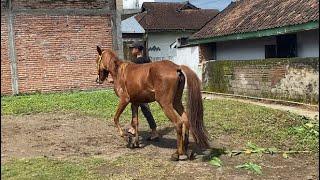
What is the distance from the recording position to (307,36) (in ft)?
47.1

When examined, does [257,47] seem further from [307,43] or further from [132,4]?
[132,4]

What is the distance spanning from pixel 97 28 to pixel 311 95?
349 inches

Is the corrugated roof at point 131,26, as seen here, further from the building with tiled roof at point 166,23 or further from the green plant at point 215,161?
the green plant at point 215,161

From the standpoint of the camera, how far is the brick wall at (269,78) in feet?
39.5

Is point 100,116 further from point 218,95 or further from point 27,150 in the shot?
point 218,95

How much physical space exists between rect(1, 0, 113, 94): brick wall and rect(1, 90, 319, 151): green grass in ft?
9.51

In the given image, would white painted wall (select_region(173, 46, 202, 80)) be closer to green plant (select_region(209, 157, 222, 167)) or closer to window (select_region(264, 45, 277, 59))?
window (select_region(264, 45, 277, 59))

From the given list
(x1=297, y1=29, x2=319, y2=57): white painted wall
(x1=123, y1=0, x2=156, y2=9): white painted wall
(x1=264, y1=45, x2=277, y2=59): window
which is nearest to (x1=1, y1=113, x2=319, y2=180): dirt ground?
(x1=297, y1=29, x2=319, y2=57): white painted wall

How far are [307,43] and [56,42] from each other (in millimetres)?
8895

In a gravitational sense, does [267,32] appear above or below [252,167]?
above

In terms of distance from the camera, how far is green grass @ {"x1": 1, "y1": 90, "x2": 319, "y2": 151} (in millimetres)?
8008

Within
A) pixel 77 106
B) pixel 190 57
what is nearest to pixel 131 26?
pixel 190 57

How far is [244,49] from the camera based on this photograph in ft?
59.7

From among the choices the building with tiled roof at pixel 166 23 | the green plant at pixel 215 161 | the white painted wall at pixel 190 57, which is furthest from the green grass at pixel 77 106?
the building with tiled roof at pixel 166 23
